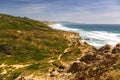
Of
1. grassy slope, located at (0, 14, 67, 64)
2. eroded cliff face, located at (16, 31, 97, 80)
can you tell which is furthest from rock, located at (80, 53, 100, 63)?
grassy slope, located at (0, 14, 67, 64)

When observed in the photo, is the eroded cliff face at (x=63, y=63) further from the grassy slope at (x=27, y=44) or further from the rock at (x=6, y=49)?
the rock at (x=6, y=49)

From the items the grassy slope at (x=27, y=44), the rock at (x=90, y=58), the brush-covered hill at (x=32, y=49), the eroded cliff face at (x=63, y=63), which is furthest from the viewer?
the grassy slope at (x=27, y=44)

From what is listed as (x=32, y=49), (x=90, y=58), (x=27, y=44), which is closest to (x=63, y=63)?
(x=90, y=58)

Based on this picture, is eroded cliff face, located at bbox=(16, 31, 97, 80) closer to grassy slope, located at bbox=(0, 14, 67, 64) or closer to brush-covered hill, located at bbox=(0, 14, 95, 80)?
brush-covered hill, located at bbox=(0, 14, 95, 80)

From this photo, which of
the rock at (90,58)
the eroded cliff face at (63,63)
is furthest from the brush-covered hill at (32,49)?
the rock at (90,58)

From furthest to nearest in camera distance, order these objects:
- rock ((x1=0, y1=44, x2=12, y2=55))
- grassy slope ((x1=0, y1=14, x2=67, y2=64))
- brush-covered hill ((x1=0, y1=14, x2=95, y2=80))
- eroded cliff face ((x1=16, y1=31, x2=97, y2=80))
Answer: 1. rock ((x1=0, y1=44, x2=12, y2=55))
2. grassy slope ((x1=0, y1=14, x2=67, y2=64))
3. brush-covered hill ((x1=0, y1=14, x2=95, y2=80))
4. eroded cliff face ((x1=16, y1=31, x2=97, y2=80))

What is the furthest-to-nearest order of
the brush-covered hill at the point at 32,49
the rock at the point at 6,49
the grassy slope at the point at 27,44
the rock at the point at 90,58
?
the rock at the point at 6,49 < the grassy slope at the point at 27,44 < the brush-covered hill at the point at 32,49 < the rock at the point at 90,58

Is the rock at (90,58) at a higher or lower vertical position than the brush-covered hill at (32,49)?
higher

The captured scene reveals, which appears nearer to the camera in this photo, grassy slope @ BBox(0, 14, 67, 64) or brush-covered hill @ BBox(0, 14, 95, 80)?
brush-covered hill @ BBox(0, 14, 95, 80)

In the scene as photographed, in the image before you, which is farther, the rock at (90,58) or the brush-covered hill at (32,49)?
the brush-covered hill at (32,49)

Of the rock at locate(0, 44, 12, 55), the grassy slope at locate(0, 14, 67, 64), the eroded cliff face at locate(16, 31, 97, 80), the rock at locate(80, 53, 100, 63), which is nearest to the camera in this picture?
the eroded cliff face at locate(16, 31, 97, 80)

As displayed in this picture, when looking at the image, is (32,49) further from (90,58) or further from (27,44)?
(90,58)

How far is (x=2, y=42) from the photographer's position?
127m

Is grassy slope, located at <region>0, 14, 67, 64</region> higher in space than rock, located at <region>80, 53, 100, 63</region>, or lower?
lower
